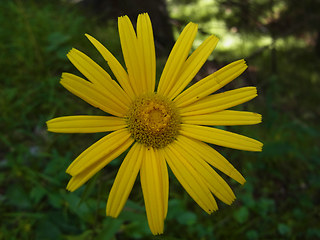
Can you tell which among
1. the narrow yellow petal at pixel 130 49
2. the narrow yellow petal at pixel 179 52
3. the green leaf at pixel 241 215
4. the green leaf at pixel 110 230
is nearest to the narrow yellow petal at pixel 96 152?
the narrow yellow petal at pixel 130 49

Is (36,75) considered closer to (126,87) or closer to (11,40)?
(11,40)

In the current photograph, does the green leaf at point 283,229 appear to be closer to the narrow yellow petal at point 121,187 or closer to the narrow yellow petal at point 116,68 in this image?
the narrow yellow petal at point 121,187

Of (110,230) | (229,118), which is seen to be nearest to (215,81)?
(229,118)

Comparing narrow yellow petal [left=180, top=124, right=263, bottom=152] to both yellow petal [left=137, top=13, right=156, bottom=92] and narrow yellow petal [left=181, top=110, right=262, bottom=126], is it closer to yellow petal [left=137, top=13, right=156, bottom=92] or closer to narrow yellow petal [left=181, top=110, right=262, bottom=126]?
narrow yellow petal [left=181, top=110, right=262, bottom=126]

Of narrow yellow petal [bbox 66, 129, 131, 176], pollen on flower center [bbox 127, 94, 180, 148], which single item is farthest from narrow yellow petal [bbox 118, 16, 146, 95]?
narrow yellow petal [bbox 66, 129, 131, 176]

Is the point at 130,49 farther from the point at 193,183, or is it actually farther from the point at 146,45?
the point at 193,183
